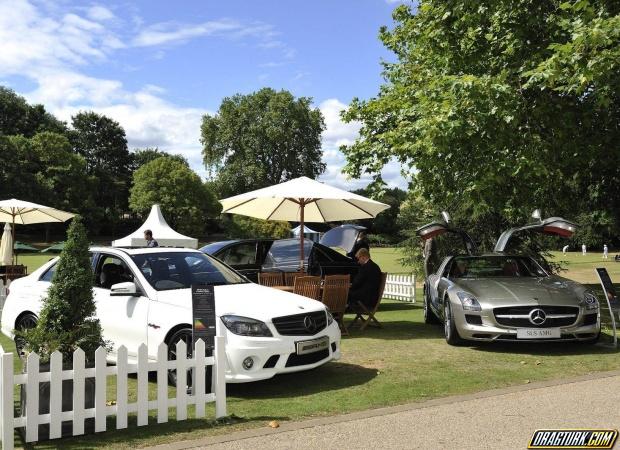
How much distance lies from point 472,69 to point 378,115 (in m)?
4.37

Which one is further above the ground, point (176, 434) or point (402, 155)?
point (402, 155)

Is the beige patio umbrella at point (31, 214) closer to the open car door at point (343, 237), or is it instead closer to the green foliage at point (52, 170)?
the open car door at point (343, 237)

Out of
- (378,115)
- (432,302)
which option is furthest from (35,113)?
(432,302)

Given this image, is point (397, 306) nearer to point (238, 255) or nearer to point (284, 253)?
point (284, 253)

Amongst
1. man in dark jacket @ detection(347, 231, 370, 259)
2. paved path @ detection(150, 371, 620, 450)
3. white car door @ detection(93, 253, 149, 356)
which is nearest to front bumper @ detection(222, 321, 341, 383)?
paved path @ detection(150, 371, 620, 450)

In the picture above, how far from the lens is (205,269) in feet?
26.2

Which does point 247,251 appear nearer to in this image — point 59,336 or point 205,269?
point 205,269

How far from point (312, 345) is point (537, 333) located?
365 cm

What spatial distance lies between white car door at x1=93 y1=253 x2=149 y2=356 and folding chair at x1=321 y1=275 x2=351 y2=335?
3.89 metres

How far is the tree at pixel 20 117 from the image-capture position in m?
75.1

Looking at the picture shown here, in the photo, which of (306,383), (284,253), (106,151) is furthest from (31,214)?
(106,151)

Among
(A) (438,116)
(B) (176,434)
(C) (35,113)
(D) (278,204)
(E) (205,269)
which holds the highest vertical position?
(C) (35,113)

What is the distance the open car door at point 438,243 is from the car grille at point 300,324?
17.4ft

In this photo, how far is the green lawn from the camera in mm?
5395
